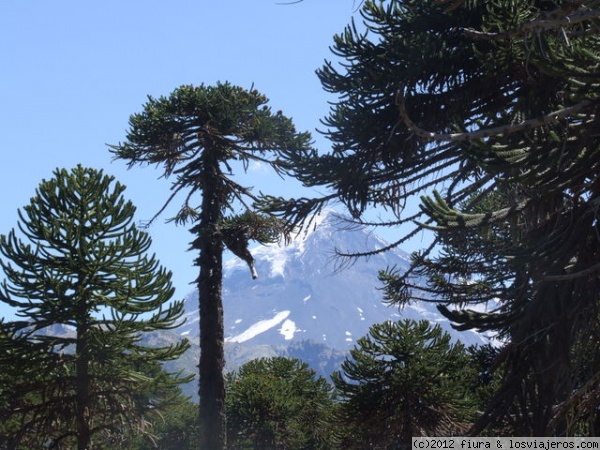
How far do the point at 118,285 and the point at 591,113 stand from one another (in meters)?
7.89

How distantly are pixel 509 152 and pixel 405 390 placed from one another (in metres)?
8.38

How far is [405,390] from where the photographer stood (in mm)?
14438

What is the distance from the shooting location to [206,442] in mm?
15828

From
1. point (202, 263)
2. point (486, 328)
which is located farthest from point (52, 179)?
point (486, 328)

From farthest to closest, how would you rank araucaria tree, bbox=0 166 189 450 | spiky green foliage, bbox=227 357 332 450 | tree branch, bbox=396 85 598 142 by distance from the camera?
spiky green foliage, bbox=227 357 332 450
araucaria tree, bbox=0 166 189 450
tree branch, bbox=396 85 598 142

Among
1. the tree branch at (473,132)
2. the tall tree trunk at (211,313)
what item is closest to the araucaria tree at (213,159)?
the tall tree trunk at (211,313)

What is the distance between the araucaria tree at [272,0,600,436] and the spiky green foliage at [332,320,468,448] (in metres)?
2.25

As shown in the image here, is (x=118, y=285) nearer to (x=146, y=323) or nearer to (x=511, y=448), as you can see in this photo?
(x=146, y=323)

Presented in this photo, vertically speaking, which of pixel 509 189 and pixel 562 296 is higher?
pixel 509 189

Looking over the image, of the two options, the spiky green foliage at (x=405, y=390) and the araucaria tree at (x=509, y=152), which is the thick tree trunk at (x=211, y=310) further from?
the araucaria tree at (x=509, y=152)

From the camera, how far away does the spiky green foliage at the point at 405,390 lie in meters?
14.2

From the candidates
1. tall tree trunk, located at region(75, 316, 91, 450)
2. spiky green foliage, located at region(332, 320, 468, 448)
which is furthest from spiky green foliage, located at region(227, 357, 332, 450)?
tall tree trunk, located at region(75, 316, 91, 450)

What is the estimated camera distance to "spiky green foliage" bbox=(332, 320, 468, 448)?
1422 cm

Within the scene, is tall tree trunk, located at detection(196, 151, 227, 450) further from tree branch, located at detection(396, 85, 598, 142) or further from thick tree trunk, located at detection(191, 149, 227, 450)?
tree branch, located at detection(396, 85, 598, 142)
